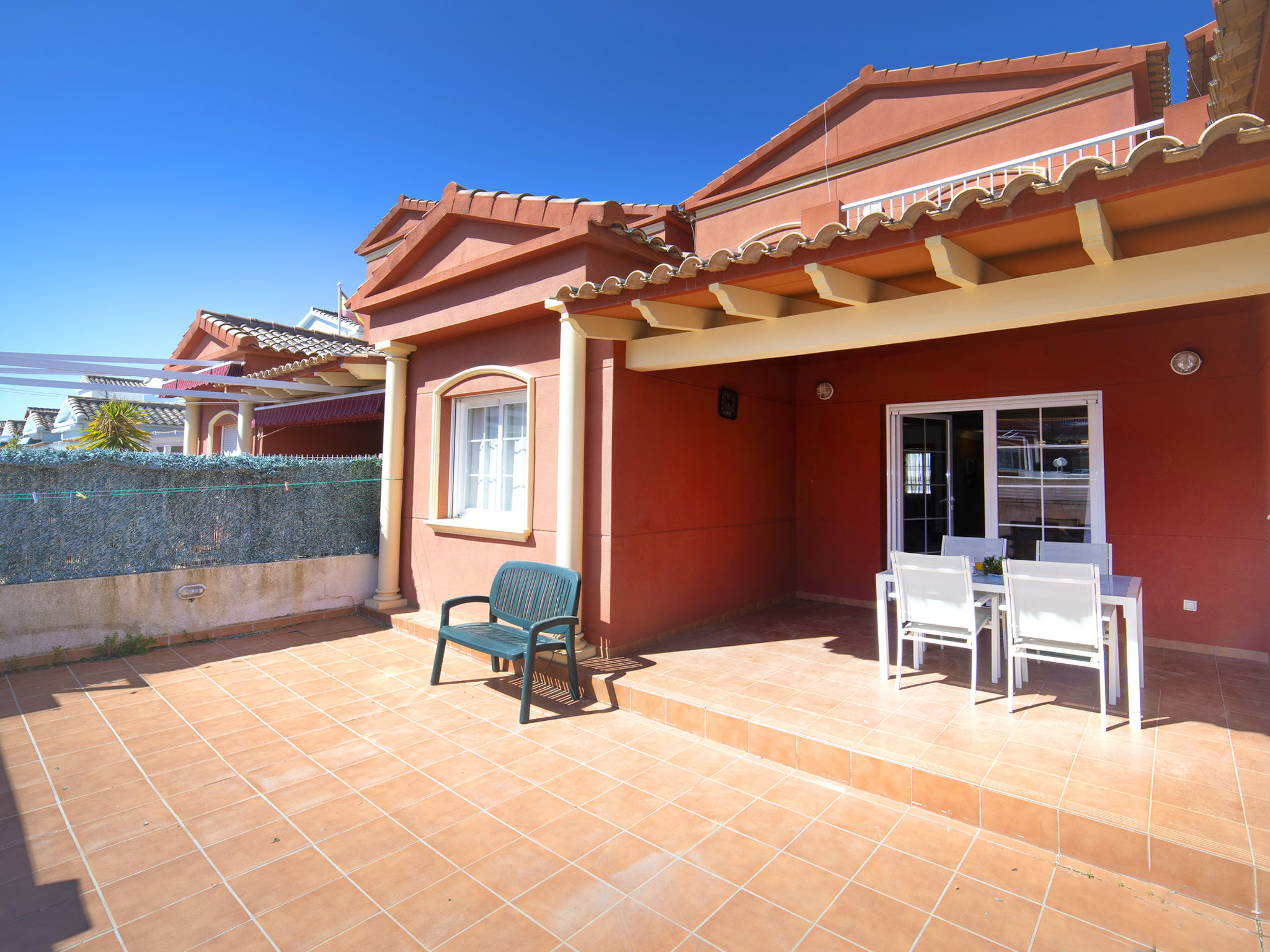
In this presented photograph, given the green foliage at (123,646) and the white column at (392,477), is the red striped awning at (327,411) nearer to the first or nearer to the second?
the white column at (392,477)

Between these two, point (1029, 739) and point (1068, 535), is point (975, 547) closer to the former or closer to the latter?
point (1068, 535)

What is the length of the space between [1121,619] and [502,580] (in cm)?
564

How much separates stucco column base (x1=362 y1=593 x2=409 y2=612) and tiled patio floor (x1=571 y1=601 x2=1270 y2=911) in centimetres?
348

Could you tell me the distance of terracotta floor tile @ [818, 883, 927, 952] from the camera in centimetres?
242

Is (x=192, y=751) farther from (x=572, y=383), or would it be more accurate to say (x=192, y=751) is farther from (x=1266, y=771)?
(x=1266, y=771)

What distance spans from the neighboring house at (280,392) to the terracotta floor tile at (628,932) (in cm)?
748

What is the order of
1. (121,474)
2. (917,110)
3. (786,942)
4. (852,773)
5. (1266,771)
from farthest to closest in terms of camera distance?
(917,110)
(121,474)
(852,773)
(1266,771)
(786,942)

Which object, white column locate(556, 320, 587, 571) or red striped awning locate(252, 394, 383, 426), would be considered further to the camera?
red striped awning locate(252, 394, 383, 426)

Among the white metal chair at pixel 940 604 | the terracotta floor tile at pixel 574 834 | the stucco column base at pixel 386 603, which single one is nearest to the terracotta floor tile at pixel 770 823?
the terracotta floor tile at pixel 574 834

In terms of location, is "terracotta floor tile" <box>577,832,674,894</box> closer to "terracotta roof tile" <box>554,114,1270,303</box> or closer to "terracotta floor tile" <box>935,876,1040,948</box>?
"terracotta floor tile" <box>935,876,1040,948</box>

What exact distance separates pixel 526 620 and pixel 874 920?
11.5 feet

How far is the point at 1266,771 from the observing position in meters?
3.40

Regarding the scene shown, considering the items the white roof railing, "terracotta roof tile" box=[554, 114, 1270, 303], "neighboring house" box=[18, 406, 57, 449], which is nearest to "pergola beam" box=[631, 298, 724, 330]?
"terracotta roof tile" box=[554, 114, 1270, 303]

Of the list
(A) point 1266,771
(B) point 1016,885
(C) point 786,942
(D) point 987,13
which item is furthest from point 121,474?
(D) point 987,13
